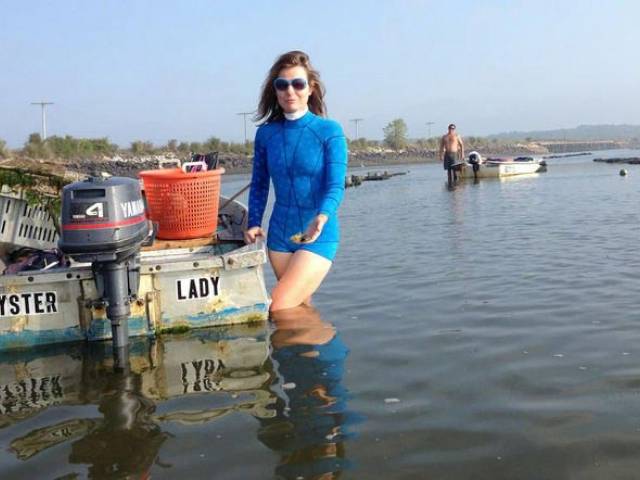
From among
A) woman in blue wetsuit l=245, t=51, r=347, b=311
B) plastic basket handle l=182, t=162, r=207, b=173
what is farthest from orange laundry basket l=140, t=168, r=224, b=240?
woman in blue wetsuit l=245, t=51, r=347, b=311

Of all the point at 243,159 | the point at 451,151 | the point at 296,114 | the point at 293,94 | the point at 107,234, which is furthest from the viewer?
the point at 243,159

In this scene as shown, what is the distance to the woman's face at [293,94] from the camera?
5.03m

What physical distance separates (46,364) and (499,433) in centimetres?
317

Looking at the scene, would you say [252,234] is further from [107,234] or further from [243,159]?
[243,159]

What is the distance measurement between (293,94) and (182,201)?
1.58 metres

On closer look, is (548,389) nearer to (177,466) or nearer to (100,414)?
(177,466)

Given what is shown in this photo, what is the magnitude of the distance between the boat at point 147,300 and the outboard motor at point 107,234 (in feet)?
0.88

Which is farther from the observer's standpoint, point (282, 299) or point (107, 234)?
point (282, 299)

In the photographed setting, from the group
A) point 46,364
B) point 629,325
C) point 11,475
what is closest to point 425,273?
point 629,325

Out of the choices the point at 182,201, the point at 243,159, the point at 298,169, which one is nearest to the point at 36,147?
the point at 243,159

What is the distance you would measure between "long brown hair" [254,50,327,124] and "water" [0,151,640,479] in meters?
1.71

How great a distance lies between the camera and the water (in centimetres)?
312

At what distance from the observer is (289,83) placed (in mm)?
5012

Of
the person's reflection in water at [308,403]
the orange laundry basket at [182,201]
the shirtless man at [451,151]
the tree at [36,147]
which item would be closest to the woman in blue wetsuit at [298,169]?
the person's reflection in water at [308,403]
